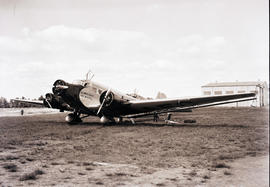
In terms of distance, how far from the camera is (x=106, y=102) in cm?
1803

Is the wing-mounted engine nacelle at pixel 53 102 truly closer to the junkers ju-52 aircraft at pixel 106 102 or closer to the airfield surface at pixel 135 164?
the junkers ju-52 aircraft at pixel 106 102

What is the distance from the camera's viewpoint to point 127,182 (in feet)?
17.7

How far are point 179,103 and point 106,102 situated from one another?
5.12 m

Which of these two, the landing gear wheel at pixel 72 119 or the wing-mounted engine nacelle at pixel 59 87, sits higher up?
the wing-mounted engine nacelle at pixel 59 87

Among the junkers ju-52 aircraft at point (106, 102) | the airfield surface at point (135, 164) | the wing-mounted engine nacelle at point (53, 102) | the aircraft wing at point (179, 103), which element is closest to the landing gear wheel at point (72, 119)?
the junkers ju-52 aircraft at point (106, 102)

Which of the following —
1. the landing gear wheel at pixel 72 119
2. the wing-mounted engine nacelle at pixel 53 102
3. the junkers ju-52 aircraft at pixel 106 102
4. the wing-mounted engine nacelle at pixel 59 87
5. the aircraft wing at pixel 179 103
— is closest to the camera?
the wing-mounted engine nacelle at pixel 59 87

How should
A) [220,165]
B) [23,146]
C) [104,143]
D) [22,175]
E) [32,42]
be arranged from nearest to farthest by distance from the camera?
[22,175] → [220,165] → [32,42] → [23,146] → [104,143]

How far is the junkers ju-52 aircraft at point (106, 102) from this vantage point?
17.2 metres

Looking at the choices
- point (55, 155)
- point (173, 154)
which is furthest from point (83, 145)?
point (173, 154)

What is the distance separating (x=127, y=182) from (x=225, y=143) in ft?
18.9

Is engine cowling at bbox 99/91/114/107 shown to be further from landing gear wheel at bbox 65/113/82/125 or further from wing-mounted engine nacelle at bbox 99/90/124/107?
landing gear wheel at bbox 65/113/82/125

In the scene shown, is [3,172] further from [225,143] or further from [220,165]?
[225,143]

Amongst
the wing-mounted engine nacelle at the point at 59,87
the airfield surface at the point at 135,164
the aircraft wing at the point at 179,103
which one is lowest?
the airfield surface at the point at 135,164

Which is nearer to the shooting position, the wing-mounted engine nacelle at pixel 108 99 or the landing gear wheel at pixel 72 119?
the wing-mounted engine nacelle at pixel 108 99
